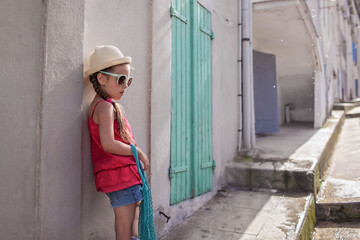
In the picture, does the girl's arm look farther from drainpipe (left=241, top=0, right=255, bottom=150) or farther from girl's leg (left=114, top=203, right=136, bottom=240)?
drainpipe (left=241, top=0, right=255, bottom=150)

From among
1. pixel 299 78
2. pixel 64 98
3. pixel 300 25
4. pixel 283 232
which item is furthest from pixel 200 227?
pixel 299 78

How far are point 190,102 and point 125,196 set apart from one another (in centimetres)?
195

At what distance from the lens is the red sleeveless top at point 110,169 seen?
2150 millimetres

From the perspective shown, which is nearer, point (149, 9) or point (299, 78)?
point (149, 9)

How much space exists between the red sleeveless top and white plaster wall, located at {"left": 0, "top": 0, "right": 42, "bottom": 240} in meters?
0.41

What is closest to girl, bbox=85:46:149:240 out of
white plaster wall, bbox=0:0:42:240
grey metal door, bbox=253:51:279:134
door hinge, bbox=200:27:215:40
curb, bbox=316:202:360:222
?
white plaster wall, bbox=0:0:42:240

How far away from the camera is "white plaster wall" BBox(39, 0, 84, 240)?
74.5 inches

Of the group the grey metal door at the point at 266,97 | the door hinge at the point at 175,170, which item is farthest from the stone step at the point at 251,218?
the grey metal door at the point at 266,97

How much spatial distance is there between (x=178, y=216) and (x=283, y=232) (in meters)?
1.13

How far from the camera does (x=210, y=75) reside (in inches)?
175

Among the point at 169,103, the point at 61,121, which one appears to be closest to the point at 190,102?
the point at 169,103

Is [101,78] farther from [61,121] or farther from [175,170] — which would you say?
[175,170]

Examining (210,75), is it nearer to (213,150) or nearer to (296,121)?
(213,150)

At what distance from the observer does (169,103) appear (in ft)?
11.2
